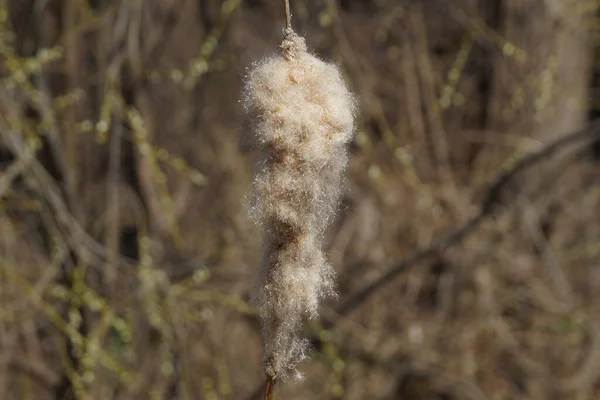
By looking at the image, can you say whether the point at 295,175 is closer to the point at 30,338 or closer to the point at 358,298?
the point at 358,298

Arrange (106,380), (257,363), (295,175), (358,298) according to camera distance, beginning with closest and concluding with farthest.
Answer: (295,175) → (358,298) → (106,380) → (257,363)

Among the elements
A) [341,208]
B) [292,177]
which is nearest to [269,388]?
[292,177]

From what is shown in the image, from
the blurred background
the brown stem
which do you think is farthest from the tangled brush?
the blurred background

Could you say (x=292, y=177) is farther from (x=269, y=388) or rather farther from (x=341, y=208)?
(x=341, y=208)

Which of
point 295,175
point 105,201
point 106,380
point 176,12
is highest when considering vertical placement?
point 176,12

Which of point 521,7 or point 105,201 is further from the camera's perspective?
point 521,7

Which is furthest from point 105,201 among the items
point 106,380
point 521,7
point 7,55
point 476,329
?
point 521,7
